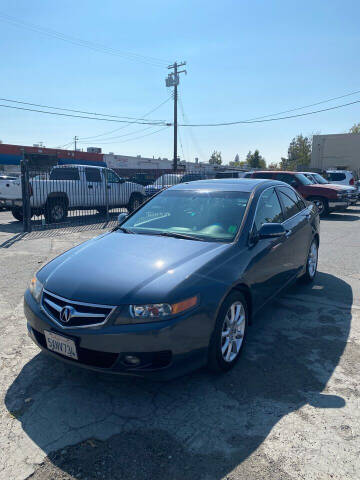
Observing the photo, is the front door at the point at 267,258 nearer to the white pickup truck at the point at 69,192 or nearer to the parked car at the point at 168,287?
the parked car at the point at 168,287

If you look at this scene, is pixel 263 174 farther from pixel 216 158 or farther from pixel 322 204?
pixel 216 158

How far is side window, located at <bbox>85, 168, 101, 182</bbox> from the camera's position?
13.1 meters

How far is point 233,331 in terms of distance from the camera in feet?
10.4

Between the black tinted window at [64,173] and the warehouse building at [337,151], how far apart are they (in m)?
37.6

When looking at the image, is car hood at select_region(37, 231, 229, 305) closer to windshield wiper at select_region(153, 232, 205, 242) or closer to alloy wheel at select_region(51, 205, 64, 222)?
windshield wiper at select_region(153, 232, 205, 242)

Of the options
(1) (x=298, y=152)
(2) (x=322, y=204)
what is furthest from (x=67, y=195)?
(1) (x=298, y=152)

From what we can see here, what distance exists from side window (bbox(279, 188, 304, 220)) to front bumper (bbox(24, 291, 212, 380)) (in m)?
2.63

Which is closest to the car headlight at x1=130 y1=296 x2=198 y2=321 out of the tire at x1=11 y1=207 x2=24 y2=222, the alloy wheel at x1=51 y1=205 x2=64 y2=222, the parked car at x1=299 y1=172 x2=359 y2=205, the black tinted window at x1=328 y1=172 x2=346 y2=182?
the alloy wheel at x1=51 y1=205 x2=64 y2=222

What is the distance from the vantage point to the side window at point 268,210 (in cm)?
395

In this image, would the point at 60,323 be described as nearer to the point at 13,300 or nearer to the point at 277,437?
the point at 277,437

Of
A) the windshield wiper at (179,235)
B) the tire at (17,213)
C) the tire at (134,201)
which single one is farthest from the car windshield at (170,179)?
the windshield wiper at (179,235)

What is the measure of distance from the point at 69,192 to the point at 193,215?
9.30 meters

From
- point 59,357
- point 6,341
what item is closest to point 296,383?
point 59,357

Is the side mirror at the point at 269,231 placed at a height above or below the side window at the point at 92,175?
below
